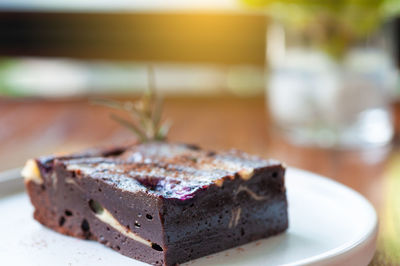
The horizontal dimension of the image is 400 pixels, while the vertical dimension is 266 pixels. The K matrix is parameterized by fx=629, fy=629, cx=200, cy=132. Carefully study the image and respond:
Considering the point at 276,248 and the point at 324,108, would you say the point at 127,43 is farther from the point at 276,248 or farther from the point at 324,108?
the point at 276,248

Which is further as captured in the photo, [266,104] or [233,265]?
[266,104]

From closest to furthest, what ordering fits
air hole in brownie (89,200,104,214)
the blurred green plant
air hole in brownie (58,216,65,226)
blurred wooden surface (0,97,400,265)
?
air hole in brownie (89,200,104,214) → air hole in brownie (58,216,65,226) → blurred wooden surface (0,97,400,265) → the blurred green plant

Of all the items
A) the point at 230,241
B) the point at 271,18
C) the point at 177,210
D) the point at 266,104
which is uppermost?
the point at 271,18

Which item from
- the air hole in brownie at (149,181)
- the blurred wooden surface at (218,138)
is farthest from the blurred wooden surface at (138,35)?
the air hole in brownie at (149,181)

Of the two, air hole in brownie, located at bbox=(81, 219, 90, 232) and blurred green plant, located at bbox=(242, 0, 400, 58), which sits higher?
blurred green plant, located at bbox=(242, 0, 400, 58)

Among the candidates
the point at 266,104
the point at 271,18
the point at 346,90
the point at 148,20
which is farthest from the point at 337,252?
the point at 148,20

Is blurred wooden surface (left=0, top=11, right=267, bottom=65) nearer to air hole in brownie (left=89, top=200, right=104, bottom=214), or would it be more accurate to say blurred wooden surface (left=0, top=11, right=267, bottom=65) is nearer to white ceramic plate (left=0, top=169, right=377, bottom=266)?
white ceramic plate (left=0, top=169, right=377, bottom=266)

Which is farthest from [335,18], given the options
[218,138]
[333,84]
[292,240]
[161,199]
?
[161,199]

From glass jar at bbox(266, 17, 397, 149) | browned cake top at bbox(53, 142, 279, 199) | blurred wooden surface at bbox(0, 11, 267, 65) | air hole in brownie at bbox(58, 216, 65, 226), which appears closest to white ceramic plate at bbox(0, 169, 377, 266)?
air hole in brownie at bbox(58, 216, 65, 226)

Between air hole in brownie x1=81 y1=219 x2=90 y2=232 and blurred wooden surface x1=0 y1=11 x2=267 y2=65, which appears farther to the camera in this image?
blurred wooden surface x1=0 y1=11 x2=267 y2=65
